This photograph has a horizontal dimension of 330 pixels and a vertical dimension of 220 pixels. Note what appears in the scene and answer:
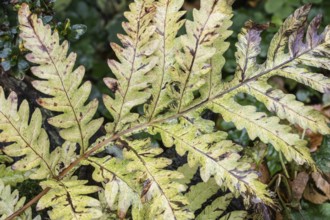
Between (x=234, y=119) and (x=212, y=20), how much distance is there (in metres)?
0.28

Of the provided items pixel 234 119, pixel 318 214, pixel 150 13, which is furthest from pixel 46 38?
pixel 318 214

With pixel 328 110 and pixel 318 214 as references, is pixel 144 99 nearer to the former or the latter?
pixel 318 214

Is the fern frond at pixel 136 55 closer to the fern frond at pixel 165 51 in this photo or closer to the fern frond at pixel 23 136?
the fern frond at pixel 165 51

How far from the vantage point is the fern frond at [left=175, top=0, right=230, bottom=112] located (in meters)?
1.26

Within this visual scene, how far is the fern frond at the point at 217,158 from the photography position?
1248 millimetres

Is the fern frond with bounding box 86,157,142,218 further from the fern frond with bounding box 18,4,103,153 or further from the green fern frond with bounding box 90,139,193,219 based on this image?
the fern frond with bounding box 18,4,103,153

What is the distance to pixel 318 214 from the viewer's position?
67.5 inches

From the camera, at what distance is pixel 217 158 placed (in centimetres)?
127

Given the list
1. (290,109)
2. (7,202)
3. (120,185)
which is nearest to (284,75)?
(290,109)

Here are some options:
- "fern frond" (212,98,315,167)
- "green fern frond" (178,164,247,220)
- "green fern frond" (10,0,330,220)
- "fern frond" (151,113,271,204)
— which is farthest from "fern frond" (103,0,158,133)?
"green fern frond" (178,164,247,220)

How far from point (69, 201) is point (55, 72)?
1.15ft

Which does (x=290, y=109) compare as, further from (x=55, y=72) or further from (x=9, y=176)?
(x=9, y=176)

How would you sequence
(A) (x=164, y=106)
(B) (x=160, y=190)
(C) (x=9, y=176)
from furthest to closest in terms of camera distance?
(C) (x=9, y=176), (A) (x=164, y=106), (B) (x=160, y=190)

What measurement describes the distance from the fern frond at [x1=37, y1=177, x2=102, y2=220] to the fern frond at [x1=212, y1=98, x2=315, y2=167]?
443 millimetres
